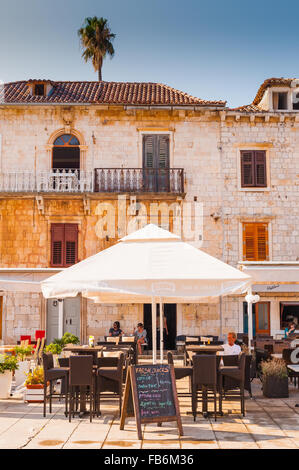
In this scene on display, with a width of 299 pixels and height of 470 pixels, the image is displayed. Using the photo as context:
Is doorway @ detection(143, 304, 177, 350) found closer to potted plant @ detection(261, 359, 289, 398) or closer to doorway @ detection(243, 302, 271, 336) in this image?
doorway @ detection(243, 302, 271, 336)

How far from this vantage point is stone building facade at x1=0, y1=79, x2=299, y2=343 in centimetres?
1962

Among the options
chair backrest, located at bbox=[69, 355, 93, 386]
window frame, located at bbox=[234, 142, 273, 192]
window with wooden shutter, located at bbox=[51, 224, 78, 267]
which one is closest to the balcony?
window with wooden shutter, located at bbox=[51, 224, 78, 267]

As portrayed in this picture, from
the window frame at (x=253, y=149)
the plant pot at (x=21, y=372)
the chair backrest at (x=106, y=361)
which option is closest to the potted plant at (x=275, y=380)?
the chair backrest at (x=106, y=361)

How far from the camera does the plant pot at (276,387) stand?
1016cm

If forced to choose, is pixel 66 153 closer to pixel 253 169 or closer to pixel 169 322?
pixel 253 169

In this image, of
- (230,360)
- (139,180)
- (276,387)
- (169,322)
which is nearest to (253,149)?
(139,180)

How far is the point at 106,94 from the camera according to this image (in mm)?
21688

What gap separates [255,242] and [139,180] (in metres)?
5.07

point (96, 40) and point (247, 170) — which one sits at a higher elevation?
point (96, 40)

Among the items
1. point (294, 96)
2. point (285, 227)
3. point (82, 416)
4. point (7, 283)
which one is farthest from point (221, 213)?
point (82, 416)

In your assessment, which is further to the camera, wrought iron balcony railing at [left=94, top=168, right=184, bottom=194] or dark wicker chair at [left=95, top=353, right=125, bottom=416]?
wrought iron balcony railing at [left=94, top=168, right=184, bottom=194]

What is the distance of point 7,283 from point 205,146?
1023 centimetres

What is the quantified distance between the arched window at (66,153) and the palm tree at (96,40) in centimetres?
1224

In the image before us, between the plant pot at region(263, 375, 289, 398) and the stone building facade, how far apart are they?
9.09 meters
